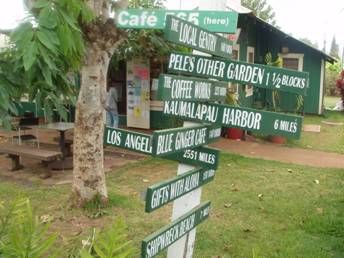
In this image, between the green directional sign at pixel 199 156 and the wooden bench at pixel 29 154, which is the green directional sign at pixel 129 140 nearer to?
the green directional sign at pixel 199 156

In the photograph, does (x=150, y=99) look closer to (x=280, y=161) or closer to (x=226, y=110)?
(x=280, y=161)

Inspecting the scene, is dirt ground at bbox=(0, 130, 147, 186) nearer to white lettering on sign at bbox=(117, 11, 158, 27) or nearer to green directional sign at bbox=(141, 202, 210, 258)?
white lettering on sign at bbox=(117, 11, 158, 27)

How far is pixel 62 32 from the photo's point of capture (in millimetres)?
2006

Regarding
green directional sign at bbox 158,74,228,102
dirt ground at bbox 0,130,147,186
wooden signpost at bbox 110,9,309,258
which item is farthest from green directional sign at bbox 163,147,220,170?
dirt ground at bbox 0,130,147,186

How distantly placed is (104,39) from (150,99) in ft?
23.6

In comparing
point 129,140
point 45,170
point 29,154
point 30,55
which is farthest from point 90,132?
point 30,55

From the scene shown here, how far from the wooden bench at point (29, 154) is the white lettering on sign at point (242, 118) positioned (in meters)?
5.07

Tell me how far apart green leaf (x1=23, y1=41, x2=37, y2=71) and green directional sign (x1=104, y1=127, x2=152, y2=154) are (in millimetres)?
878

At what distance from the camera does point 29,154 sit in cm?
770

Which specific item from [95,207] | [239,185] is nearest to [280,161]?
[239,185]

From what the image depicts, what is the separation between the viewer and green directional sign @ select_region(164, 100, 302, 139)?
2895 mm

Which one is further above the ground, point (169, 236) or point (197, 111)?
point (197, 111)

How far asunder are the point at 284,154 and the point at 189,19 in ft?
24.4

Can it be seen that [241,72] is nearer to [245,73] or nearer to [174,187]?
[245,73]
